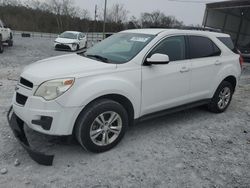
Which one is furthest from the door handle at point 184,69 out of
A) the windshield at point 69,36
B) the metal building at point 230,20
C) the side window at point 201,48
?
the metal building at point 230,20

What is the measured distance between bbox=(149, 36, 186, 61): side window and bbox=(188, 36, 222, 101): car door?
0.19 meters

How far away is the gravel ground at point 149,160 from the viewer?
2961 millimetres

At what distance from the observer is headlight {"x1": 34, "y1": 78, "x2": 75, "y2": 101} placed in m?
3.04

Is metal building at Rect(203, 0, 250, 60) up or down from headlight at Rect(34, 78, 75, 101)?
up

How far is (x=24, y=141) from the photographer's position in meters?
3.22

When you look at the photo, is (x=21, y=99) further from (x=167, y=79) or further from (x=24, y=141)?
(x=167, y=79)

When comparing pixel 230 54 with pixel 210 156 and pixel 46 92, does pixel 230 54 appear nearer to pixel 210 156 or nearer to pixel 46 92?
pixel 210 156

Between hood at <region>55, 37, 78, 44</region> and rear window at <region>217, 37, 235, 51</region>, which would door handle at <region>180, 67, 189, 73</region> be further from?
A: hood at <region>55, 37, 78, 44</region>

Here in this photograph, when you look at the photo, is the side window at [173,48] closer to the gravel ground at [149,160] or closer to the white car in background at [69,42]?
the gravel ground at [149,160]

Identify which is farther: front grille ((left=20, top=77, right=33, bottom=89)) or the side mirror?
the side mirror

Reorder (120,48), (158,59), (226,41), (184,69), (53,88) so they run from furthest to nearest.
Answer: (226,41)
(184,69)
(120,48)
(158,59)
(53,88)

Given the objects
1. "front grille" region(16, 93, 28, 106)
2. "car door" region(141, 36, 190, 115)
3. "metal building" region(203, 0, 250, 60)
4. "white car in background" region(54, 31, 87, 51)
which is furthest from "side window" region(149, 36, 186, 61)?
"metal building" region(203, 0, 250, 60)

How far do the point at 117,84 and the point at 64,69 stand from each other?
2.35 ft

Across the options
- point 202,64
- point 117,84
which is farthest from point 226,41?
point 117,84
